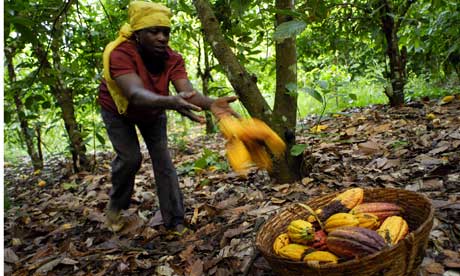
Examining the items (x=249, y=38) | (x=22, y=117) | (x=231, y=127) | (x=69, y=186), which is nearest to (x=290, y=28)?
(x=231, y=127)

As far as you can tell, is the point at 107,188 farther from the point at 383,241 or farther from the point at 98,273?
the point at 383,241

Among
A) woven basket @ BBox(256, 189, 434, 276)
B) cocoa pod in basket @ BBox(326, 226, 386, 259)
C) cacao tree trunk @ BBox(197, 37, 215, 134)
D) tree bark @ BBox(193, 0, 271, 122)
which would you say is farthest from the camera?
cacao tree trunk @ BBox(197, 37, 215, 134)

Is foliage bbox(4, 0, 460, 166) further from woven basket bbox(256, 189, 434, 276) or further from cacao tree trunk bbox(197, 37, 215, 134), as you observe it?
woven basket bbox(256, 189, 434, 276)

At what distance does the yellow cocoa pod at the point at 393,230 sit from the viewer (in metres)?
1.52

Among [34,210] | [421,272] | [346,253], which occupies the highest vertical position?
[346,253]

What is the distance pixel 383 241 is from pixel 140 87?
125cm

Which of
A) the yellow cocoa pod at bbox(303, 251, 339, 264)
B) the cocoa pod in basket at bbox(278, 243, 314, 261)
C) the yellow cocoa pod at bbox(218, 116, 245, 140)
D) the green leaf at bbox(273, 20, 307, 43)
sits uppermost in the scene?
the green leaf at bbox(273, 20, 307, 43)

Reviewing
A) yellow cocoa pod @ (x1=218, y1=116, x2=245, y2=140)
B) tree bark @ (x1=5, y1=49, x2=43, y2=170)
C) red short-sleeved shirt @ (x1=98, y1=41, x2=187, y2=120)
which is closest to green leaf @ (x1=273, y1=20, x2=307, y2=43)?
yellow cocoa pod @ (x1=218, y1=116, x2=245, y2=140)

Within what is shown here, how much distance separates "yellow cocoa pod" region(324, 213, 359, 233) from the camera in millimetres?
1657

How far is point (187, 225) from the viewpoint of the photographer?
8.86 ft

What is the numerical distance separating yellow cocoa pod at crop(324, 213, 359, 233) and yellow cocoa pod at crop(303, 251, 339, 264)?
0.56 feet

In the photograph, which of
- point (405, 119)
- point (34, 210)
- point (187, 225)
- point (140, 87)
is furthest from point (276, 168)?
point (34, 210)

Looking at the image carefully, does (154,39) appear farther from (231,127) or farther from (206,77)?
(206,77)

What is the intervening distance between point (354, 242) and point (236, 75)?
5.14ft
